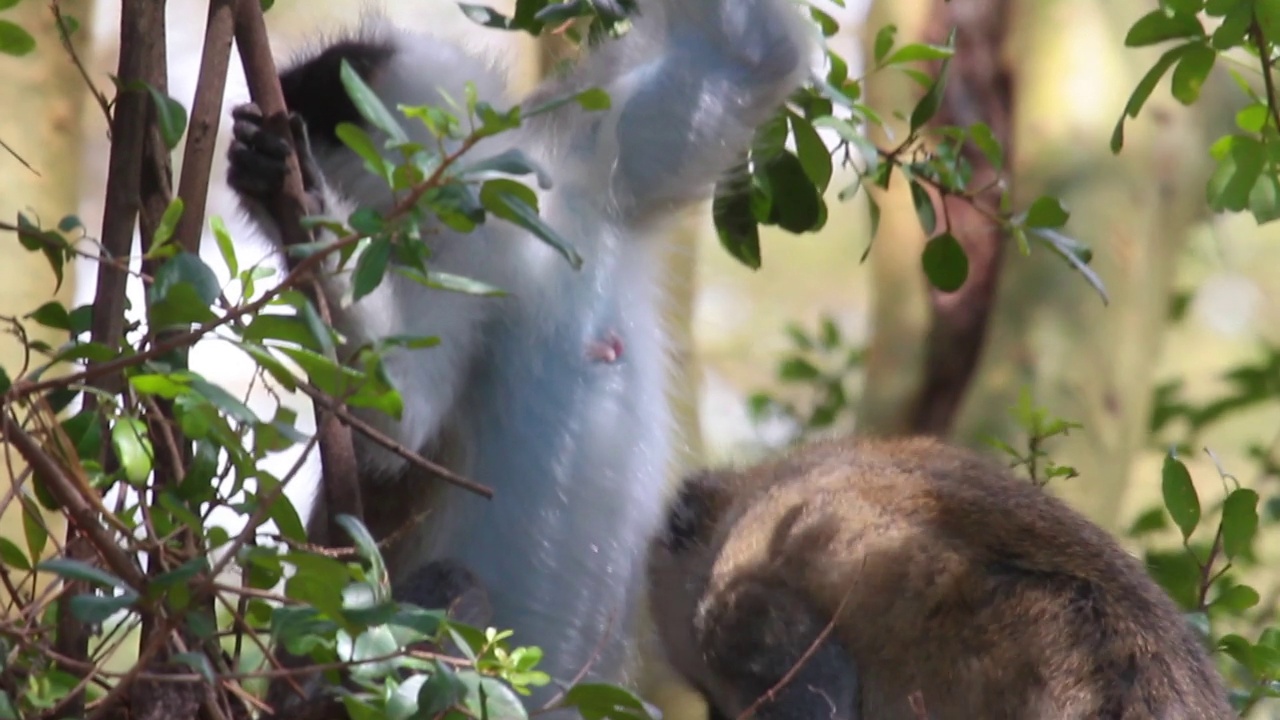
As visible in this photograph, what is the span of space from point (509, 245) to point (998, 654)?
29.5 inches

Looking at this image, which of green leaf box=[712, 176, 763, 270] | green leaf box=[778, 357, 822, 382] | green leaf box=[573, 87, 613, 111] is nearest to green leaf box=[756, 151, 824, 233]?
green leaf box=[712, 176, 763, 270]

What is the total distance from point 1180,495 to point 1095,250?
2.14m

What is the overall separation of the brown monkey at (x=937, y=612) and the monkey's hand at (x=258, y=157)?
71 centimetres

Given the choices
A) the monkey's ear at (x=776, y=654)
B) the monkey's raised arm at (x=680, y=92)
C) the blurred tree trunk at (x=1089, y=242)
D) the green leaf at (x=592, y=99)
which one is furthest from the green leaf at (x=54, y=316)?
the blurred tree trunk at (x=1089, y=242)

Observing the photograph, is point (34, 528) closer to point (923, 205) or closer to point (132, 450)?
point (132, 450)

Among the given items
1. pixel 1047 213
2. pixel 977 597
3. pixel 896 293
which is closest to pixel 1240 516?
pixel 977 597

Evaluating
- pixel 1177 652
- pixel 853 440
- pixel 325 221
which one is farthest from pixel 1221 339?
pixel 325 221

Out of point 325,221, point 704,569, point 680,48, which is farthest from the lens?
point 704,569

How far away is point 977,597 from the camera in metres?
1.73

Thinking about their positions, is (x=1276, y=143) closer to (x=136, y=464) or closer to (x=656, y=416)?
(x=656, y=416)

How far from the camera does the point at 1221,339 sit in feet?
29.1

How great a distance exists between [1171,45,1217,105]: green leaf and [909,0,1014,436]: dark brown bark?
2330 mm

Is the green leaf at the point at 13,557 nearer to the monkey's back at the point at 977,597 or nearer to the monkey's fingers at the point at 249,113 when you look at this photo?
the monkey's fingers at the point at 249,113


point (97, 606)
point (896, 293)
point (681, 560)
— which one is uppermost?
point (97, 606)
